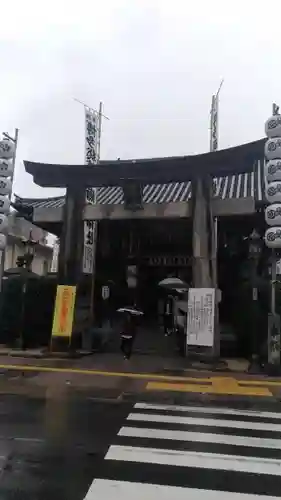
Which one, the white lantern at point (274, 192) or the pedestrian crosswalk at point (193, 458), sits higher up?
the white lantern at point (274, 192)

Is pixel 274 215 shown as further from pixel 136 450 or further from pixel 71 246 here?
pixel 136 450

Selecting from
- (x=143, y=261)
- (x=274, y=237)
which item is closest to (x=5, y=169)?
(x=143, y=261)

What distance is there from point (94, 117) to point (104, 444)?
1427 cm

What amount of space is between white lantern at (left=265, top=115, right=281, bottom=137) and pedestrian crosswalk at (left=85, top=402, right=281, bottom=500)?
8.42 metres

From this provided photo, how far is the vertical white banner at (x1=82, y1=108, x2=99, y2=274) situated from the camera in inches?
656

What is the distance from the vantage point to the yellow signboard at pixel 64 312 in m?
15.6

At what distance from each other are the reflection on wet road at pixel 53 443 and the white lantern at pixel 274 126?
9.07 meters

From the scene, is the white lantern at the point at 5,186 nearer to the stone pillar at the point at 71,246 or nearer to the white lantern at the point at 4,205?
the white lantern at the point at 4,205

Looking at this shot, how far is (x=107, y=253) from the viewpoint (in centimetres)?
2086

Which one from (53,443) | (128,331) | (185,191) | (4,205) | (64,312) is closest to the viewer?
(53,443)

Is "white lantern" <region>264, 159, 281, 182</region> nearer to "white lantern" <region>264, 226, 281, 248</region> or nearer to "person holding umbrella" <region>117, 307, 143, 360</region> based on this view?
"white lantern" <region>264, 226, 281, 248</region>

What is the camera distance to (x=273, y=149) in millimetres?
13391

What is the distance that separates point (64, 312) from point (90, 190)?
4689mm

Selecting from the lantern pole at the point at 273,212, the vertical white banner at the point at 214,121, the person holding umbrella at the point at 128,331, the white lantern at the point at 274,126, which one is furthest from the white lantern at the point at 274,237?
the vertical white banner at the point at 214,121
